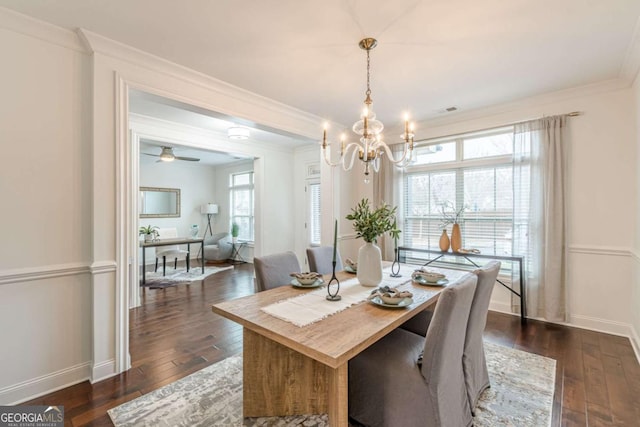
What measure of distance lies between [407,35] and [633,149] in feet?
8.92

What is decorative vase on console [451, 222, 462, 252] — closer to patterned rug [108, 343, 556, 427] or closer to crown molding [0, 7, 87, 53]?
patterned rug [108, 343, 556, 427]

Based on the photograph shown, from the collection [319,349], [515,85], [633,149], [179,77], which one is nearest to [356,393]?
[319,349]

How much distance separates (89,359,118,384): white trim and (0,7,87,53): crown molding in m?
2.47

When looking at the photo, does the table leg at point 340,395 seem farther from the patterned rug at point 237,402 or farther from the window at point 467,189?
the window at point 467,189

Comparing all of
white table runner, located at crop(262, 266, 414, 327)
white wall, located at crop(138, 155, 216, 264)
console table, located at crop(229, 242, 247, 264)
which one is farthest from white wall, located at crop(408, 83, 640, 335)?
white wall, located at crop(138, 155, 216, 264)

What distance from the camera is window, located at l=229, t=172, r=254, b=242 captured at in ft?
24.4

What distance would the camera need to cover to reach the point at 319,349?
1.22m

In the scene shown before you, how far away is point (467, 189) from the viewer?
3951mm

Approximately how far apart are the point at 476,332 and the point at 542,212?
2.26m

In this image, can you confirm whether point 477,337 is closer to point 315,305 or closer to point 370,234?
point 370,234

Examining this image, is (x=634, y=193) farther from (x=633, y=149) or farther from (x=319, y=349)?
(x=319, y=349)

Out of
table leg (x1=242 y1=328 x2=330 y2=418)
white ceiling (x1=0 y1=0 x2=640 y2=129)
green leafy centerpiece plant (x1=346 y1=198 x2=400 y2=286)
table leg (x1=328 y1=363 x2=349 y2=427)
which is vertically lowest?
table leg (x1=242 y1=328 x2=330 y2=418)

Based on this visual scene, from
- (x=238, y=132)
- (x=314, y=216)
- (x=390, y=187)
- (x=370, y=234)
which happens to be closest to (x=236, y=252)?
(x=314, y=216)

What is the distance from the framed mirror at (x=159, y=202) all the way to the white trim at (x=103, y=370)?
5.53m
